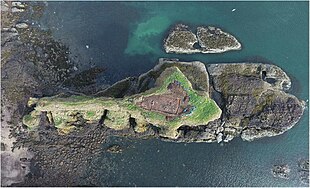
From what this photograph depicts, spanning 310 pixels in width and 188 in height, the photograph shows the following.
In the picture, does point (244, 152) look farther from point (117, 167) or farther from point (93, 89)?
point (93, 89)

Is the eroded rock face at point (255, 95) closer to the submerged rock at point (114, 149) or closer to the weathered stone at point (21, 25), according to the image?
the submerged rock at point (114, 149)

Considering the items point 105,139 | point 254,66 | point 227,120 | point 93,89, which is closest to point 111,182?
point 105,139

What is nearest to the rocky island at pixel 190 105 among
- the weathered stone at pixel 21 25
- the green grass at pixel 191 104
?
the green grass at pixel 191 104

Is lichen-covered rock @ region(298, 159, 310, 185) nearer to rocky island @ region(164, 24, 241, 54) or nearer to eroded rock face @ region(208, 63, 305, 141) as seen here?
eroded rock face @ region(208, 63, 305, 141)

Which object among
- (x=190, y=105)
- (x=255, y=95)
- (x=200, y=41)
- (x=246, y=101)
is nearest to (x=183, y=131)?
(x=190, y=105)

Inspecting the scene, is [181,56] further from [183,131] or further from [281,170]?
[281,170]

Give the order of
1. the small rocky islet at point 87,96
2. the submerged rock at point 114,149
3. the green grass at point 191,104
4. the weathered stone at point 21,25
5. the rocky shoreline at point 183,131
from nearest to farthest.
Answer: the green grass at point 191,104 → the small rocky islet at point 87,96 → the weathered stone at point 21,25 → the rocky shoreline at point 183,131 → the submerged rock at point 114,149
